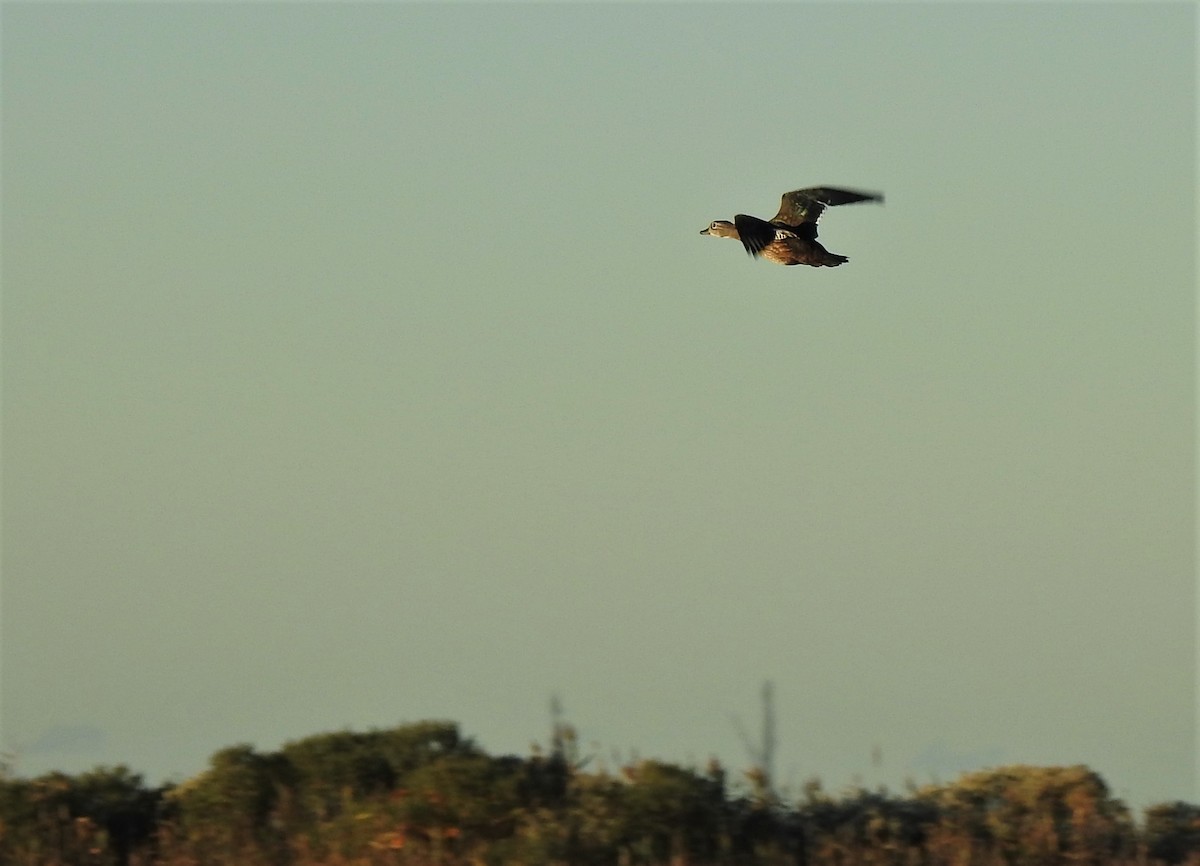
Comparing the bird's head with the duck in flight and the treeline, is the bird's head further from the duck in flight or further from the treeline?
the treeline

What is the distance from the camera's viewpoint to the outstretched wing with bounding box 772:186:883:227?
15.3 m

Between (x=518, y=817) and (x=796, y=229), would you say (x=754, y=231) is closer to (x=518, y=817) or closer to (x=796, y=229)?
(x=796, y=229)

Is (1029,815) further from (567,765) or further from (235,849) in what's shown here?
(235,849)

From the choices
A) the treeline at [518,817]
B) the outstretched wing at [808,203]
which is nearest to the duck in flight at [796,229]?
the outstretched wing at [808,203]

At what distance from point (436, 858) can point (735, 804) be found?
5.29 ft

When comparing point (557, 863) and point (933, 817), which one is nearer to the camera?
point (557, 863)

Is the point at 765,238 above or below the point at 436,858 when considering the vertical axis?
above

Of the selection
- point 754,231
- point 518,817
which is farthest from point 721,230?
point 518,817

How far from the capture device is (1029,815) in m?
12.1

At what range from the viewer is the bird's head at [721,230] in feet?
52.9

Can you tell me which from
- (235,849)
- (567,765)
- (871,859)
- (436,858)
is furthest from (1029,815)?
(235,849)

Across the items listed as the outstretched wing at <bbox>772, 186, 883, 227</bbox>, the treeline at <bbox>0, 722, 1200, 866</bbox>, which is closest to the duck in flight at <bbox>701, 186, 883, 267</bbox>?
the outstretched wing at <bbox>772, 186, 883, 227</bbox>

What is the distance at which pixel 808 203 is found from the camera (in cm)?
1545

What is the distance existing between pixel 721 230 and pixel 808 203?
3.54ft
